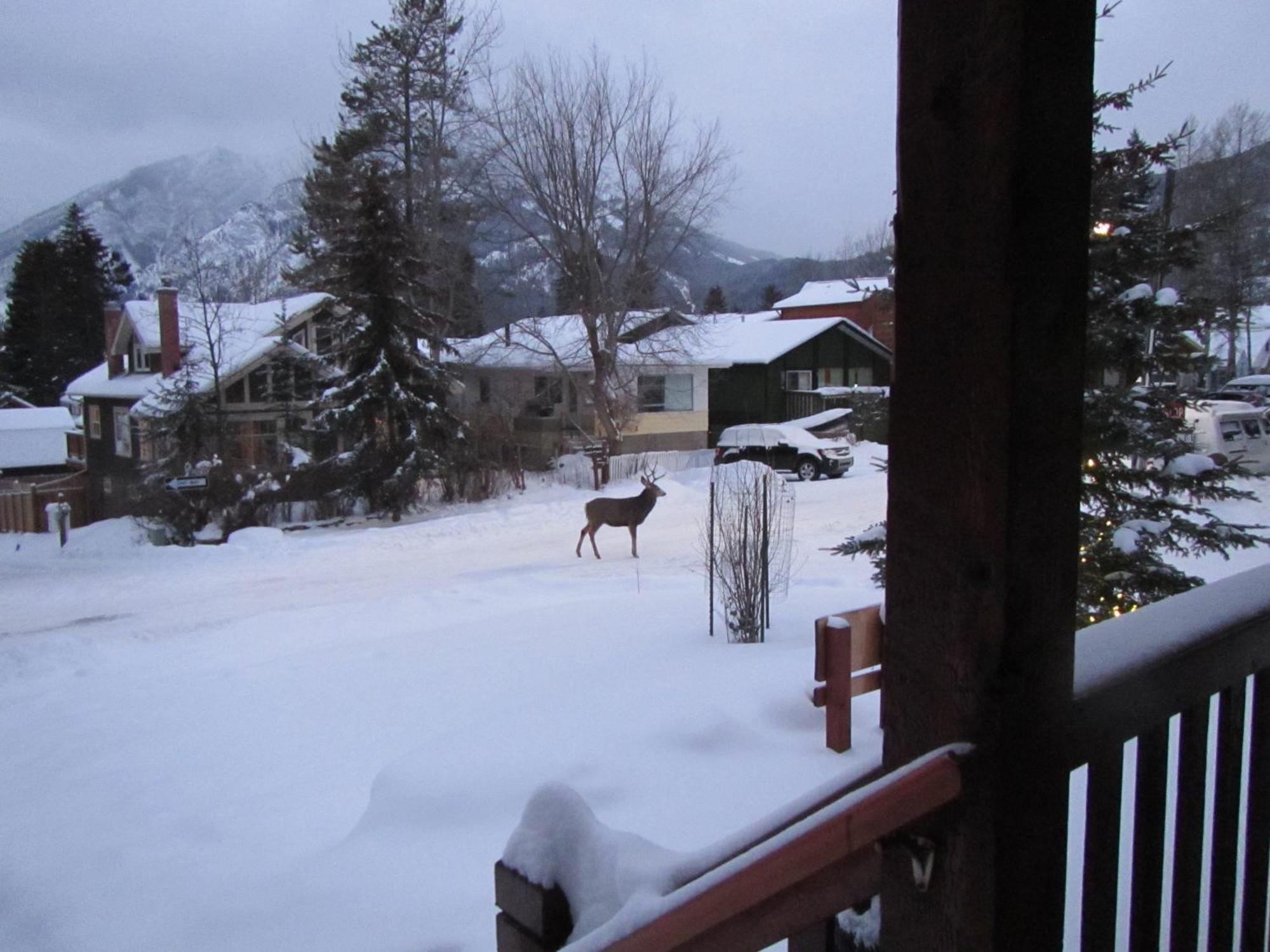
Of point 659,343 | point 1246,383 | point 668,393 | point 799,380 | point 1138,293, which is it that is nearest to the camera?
point 1138,293

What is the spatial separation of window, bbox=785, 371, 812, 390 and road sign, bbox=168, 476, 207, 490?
2122cm

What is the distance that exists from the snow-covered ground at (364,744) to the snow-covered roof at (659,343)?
49.5 ft

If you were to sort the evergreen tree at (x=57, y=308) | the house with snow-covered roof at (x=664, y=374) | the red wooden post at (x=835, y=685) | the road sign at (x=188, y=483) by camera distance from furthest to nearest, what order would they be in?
the evergreen tree at (x=57, y=308) → the house with snow-covered roof at (x=664, y=374) → the road sign at (x=188, y=483) → the red wooden post at (x=835, y=685)

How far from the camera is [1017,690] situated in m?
1.11

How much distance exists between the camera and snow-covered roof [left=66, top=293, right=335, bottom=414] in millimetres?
23578

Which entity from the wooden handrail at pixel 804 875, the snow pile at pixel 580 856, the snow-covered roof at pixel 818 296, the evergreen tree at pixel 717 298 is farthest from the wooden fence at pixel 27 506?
the evergreen tree at pixel 717 298

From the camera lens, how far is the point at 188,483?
53.5 ft

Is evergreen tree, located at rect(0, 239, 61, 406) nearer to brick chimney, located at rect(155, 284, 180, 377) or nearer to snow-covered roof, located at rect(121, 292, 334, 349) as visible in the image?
snow-covered roof, located at rect(121, 292, 334, 349)

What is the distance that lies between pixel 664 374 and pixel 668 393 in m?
1.27

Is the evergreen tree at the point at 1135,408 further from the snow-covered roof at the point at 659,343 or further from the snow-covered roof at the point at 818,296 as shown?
the snow-covered roof at the point at 818,296

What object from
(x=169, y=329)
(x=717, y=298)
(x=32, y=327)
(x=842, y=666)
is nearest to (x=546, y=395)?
(x=169, y=329)

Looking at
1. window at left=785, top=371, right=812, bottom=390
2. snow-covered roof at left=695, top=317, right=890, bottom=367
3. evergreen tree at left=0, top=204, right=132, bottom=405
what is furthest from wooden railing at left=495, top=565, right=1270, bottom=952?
evergreen tree at left=0, top=204, right=132, bottom=405

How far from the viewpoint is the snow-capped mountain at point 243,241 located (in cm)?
2405

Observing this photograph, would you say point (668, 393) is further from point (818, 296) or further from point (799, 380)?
point (818, 296)
